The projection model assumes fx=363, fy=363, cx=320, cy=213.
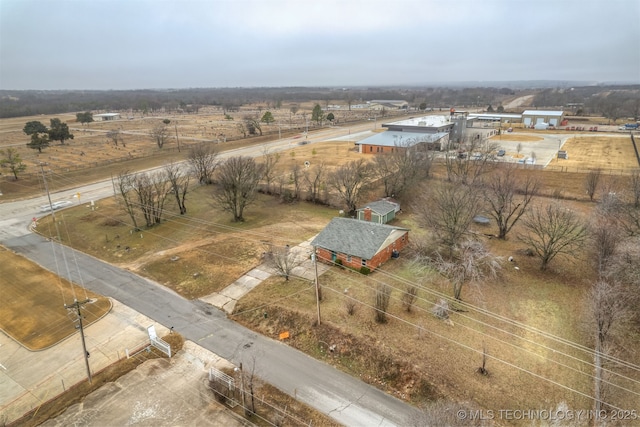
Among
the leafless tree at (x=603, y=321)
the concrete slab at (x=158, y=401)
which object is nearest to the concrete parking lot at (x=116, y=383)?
the concrete slab at (x=158, y=401)

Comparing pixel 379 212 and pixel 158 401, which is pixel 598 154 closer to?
Result: pixel 379 212

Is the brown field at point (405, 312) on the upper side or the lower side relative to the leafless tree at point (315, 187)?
lower

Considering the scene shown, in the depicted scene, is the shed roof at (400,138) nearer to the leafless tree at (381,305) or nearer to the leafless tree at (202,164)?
the leafless tree at (202,164)

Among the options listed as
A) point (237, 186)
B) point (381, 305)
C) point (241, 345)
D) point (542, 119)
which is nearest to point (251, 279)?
point (241, 345)

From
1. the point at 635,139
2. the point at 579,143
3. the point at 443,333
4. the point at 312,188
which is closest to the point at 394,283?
the point at 443,333

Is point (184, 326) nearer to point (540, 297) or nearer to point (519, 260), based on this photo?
point (540, 297)

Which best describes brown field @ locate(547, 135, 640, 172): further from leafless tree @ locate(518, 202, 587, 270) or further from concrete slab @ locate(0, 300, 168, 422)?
concrete slab @ locate(0, 300, 168, 422)
